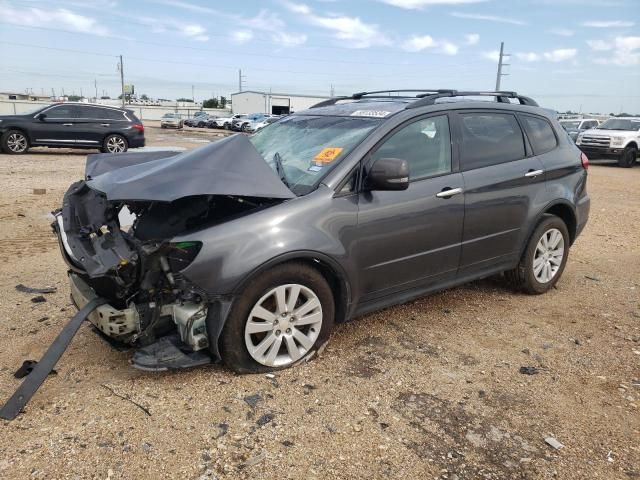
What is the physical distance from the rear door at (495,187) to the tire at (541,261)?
0.16 metres

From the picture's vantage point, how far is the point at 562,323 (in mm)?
4191

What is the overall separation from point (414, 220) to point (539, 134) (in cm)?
185

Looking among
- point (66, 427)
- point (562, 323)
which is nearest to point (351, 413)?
point (66, 427)

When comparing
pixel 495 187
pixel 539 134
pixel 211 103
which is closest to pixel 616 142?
pixel 539 134

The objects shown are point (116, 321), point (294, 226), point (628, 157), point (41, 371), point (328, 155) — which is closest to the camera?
point (41, 371)

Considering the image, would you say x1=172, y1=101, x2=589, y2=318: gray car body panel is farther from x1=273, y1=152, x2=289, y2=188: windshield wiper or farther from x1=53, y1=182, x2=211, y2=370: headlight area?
x1=273, y1=152, x2=289, y2=188: windshield wiper

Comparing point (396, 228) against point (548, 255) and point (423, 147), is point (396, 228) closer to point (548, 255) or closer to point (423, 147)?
point (423, 147)

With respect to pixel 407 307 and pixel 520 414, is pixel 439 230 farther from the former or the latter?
pixel 520 414

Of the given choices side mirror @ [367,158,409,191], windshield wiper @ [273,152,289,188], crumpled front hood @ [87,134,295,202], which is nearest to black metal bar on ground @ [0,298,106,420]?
crumpled front hood @ [87,134,295,202]

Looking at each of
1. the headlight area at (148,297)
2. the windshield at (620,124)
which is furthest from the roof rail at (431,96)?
the windshield at (620,124)

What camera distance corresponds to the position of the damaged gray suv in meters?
2.96

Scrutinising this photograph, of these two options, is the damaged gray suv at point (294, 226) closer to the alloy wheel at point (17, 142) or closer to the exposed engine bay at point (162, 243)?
the exposed engine bay at point (162, 243)

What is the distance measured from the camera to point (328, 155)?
352 cm

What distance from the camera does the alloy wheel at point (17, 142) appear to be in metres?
15.0
